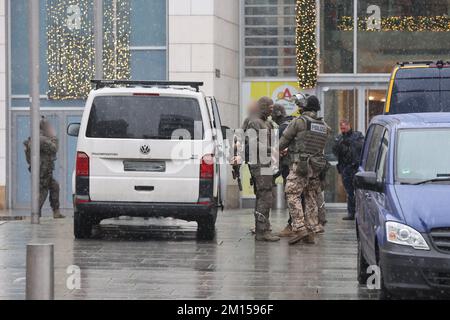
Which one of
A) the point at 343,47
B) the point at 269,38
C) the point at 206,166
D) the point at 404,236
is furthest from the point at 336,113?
the point at 404,236

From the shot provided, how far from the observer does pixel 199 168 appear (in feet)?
49.0

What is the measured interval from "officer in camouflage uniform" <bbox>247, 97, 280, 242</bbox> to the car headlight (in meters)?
5.99

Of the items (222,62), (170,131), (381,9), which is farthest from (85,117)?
(381,9)

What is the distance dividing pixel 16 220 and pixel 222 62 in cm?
560

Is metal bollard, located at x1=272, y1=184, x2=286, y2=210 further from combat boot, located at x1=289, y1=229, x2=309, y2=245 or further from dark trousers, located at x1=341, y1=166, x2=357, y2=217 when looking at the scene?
combat boot, located at x1=289, y1=229, x2=309, y2=245

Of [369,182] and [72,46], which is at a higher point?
[72,46]

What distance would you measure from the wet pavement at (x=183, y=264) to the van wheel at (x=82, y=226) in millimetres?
158

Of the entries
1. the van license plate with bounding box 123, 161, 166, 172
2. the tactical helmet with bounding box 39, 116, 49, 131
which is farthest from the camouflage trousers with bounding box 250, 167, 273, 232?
the tactical helmet with bounding box 39, 116, 49, 131

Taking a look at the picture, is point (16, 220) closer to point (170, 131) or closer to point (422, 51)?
point (170, 131)

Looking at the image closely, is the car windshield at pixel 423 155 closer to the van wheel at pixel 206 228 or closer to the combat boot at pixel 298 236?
the combat boot at pixel 298 236

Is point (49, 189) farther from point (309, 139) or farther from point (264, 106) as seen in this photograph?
point (309, 139)

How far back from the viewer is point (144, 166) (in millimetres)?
15008

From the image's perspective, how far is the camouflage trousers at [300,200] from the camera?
14898 millimetres

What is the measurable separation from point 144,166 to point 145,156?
0.14 metres
